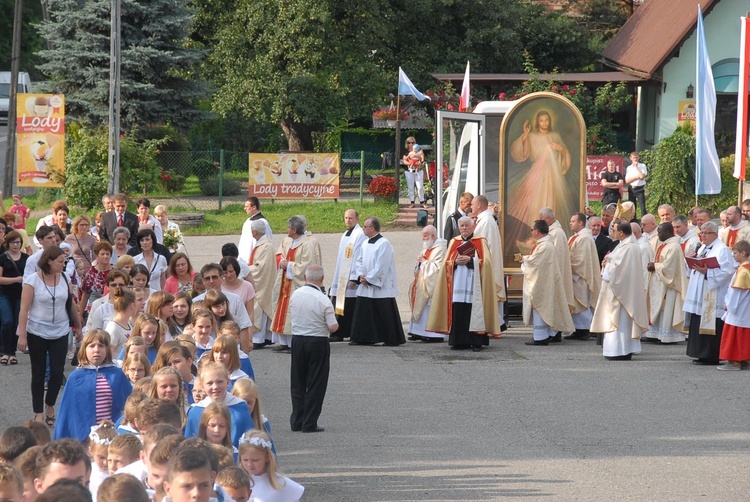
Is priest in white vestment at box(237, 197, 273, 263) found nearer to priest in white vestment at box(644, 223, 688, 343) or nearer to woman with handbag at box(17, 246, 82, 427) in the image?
woman with handbag at box(17, 246, 82, 427)

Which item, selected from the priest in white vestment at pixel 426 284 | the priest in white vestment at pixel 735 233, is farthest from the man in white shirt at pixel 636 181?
the priest in white vestment at pixel 426 284

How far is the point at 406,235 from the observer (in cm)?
2675

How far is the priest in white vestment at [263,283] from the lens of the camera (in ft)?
49.2

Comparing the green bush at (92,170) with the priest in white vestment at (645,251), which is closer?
the priest in white vestment at (645,251)

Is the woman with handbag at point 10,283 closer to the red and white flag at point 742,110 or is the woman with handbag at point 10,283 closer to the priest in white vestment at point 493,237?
the priest in white vestment at point 493,237

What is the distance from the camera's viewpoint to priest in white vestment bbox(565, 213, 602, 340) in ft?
52.2

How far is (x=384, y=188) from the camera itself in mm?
29703

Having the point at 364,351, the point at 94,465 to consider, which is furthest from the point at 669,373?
the point at 94,465

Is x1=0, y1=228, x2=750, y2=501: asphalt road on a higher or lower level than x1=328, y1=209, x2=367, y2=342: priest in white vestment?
lower

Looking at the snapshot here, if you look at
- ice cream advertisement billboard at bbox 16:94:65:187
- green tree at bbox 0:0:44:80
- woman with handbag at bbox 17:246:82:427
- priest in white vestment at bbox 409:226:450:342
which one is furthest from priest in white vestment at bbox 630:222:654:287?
green tree at bbox 0:0:44:80

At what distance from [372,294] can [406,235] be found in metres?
11.8

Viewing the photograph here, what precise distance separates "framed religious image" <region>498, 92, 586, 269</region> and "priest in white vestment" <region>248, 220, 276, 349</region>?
4.04 meters

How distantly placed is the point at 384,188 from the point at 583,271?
558 inches

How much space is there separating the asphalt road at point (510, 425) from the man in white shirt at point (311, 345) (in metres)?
0.29
